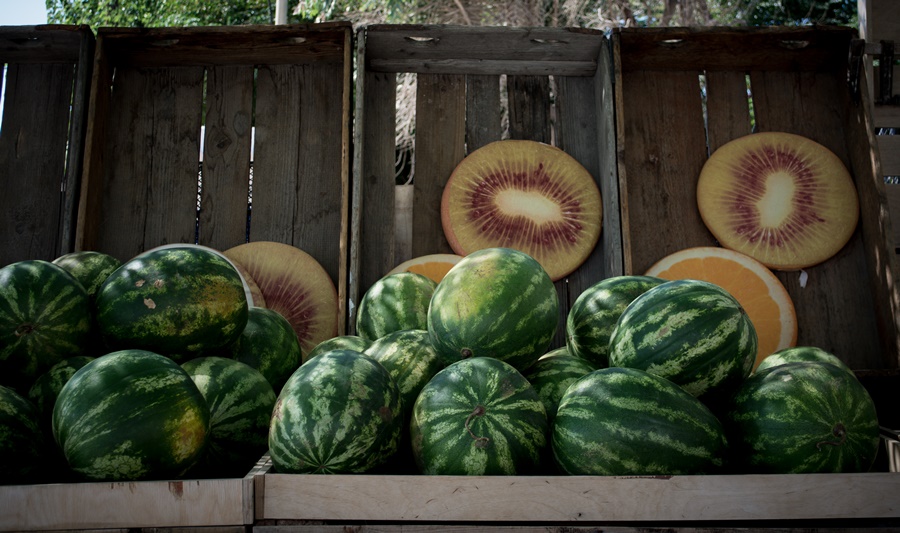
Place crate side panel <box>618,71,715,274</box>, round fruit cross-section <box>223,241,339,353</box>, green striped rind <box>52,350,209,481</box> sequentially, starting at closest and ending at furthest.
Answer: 1. green striped rind <box>52,350,209,481</box>
2. round fruit cross-section <box>223,241,339,353</box>
3. crate side panel <box>618,71,715,274</box>

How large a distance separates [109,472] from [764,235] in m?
3.52

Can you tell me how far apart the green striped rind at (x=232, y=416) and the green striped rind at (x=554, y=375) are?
67 cm

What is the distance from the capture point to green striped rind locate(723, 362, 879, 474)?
148 cm

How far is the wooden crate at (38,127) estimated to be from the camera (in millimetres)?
3811

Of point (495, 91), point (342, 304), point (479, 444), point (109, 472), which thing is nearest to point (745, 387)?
point (479, 444)

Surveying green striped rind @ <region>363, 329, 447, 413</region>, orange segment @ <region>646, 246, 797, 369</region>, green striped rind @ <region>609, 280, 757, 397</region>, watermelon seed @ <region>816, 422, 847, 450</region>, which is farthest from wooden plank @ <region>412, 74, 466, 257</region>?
watermelon seed @ <region>816, 422, 847, 450</region>

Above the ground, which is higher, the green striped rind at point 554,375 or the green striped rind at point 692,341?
the green striped rind at point 692,341

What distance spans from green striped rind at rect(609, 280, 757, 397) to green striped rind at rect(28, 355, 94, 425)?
131cm

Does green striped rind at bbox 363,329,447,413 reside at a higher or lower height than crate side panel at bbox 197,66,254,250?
lower

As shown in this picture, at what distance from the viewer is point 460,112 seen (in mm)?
4055

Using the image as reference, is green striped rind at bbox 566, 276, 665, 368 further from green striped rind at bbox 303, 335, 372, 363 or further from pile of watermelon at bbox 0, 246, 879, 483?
green striped rind at bbox 303, 335, 372, 363

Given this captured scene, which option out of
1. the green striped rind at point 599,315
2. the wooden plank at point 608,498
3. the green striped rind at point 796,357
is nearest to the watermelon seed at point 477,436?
the wooden plank at point 608,498

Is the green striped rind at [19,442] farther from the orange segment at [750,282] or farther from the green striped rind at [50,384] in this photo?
the orange segment at [750,282]

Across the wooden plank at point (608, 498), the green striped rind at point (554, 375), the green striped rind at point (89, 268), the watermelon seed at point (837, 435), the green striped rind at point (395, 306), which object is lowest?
the wooden plank at point (608, 498)
